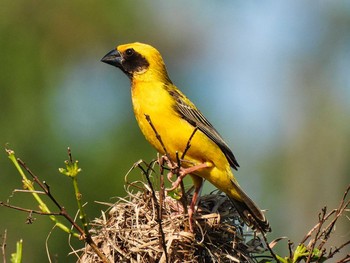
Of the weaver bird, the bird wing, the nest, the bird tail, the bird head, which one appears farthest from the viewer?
the bird head

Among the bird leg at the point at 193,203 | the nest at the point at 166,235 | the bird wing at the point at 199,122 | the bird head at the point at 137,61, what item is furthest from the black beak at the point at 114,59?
the nest at the point at 166,235

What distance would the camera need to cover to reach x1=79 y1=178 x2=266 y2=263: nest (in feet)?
15.0

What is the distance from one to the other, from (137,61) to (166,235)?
68.1 inches

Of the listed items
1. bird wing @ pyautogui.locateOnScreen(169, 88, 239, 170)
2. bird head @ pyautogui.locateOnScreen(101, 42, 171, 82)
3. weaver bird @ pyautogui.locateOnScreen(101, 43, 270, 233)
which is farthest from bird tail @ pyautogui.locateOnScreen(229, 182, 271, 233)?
bird head @ pyautogui.locateOnScreen(101, 42, 171, 82)

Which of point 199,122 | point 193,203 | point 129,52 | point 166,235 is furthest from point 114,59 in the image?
point 166,235

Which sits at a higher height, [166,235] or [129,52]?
[129,52]

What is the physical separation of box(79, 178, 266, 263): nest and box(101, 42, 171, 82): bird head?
1.24 metres

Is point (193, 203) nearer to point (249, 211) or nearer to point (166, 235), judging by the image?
A: point (166, 235)

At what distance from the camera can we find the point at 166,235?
15.2 feet

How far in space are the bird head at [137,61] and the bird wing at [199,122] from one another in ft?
0.96

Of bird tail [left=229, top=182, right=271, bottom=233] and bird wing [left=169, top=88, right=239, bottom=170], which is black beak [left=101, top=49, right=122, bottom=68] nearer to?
bird wing [left=169, top=88, right=239, bottom=170]

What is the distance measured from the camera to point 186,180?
616 centimetres

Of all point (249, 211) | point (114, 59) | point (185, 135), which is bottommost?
point (249, 211)

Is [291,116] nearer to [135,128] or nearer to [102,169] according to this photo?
[135,128]
